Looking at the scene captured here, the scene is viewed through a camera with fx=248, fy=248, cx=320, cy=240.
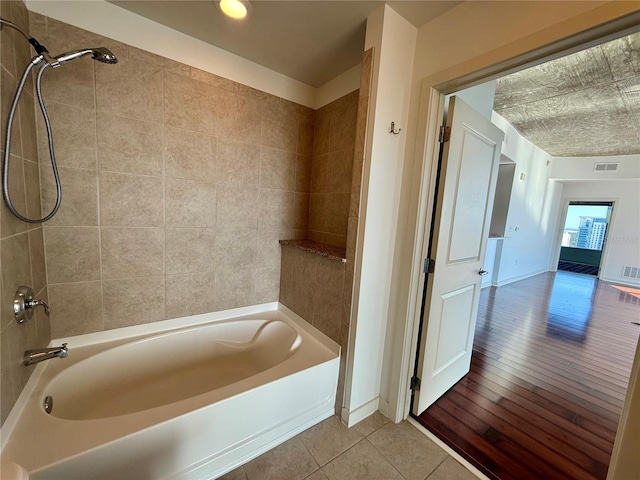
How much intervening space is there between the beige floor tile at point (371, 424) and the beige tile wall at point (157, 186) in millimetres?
1260

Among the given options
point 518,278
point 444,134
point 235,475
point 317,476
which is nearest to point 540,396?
point 317,476

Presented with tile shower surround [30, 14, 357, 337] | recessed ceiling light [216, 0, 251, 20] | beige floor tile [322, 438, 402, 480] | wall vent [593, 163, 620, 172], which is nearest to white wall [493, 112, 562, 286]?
wall vent [593, 163, 620, 172]

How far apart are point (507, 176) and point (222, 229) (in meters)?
5.15

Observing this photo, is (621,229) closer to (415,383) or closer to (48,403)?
(415,383)

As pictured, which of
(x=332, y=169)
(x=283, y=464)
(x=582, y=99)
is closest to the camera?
(x=283, y=464)

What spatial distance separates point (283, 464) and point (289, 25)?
2.51 m

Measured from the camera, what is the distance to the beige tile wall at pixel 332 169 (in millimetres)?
2004

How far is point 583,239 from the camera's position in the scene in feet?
26.8

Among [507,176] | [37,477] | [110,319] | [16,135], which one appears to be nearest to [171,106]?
[16,135]

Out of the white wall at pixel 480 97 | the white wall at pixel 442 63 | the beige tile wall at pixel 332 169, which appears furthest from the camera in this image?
the beige tile wall at pixel 332 169

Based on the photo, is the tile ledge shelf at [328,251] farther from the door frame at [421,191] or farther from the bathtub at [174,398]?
the bathtub at [174,398]

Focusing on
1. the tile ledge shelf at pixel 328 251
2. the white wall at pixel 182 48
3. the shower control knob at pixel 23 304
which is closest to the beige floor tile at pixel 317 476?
the tile ledge shelf at pixel 328 251

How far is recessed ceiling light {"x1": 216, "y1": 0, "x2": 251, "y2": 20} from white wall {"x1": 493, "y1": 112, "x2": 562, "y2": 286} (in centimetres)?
398

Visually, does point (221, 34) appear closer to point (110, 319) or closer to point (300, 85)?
point (300, 85)
